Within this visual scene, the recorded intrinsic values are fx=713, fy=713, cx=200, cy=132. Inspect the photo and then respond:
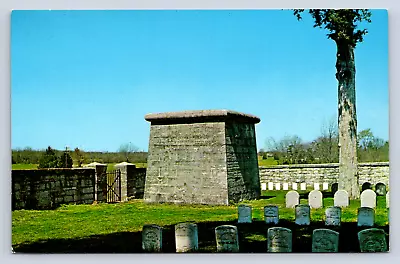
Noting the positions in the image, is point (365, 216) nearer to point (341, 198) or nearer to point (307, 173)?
point (341, 198)

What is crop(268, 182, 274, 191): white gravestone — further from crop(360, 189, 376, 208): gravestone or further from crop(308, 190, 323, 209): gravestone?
crop(360, 189, 376, 208): gravestone

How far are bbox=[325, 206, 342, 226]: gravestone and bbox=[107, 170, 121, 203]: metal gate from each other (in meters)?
1.84

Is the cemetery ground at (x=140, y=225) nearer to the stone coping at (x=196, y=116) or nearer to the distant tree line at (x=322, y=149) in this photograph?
the distant tree line at (x=322, y=149)

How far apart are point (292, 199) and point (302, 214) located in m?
0.16

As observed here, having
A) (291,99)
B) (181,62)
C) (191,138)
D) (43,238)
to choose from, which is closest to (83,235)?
(43,238)

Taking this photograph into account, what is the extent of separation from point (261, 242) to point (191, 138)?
111 cm

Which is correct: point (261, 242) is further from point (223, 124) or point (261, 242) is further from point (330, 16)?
point (330, 16)

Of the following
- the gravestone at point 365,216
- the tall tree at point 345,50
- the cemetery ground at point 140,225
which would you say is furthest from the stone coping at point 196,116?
the gravestone at point 365,216

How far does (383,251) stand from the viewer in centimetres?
602

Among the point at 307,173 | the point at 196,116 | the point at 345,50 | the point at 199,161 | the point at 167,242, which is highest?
the point at 345,50

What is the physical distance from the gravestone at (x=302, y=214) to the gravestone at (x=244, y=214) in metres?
0.41

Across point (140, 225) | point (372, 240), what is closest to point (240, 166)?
point (140, 225)

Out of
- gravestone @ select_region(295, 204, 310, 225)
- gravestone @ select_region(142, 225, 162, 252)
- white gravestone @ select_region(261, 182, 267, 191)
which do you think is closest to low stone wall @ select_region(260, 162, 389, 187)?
white gravestone @ select_region(261, 182, 267, 191)

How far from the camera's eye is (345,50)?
20.2ft
